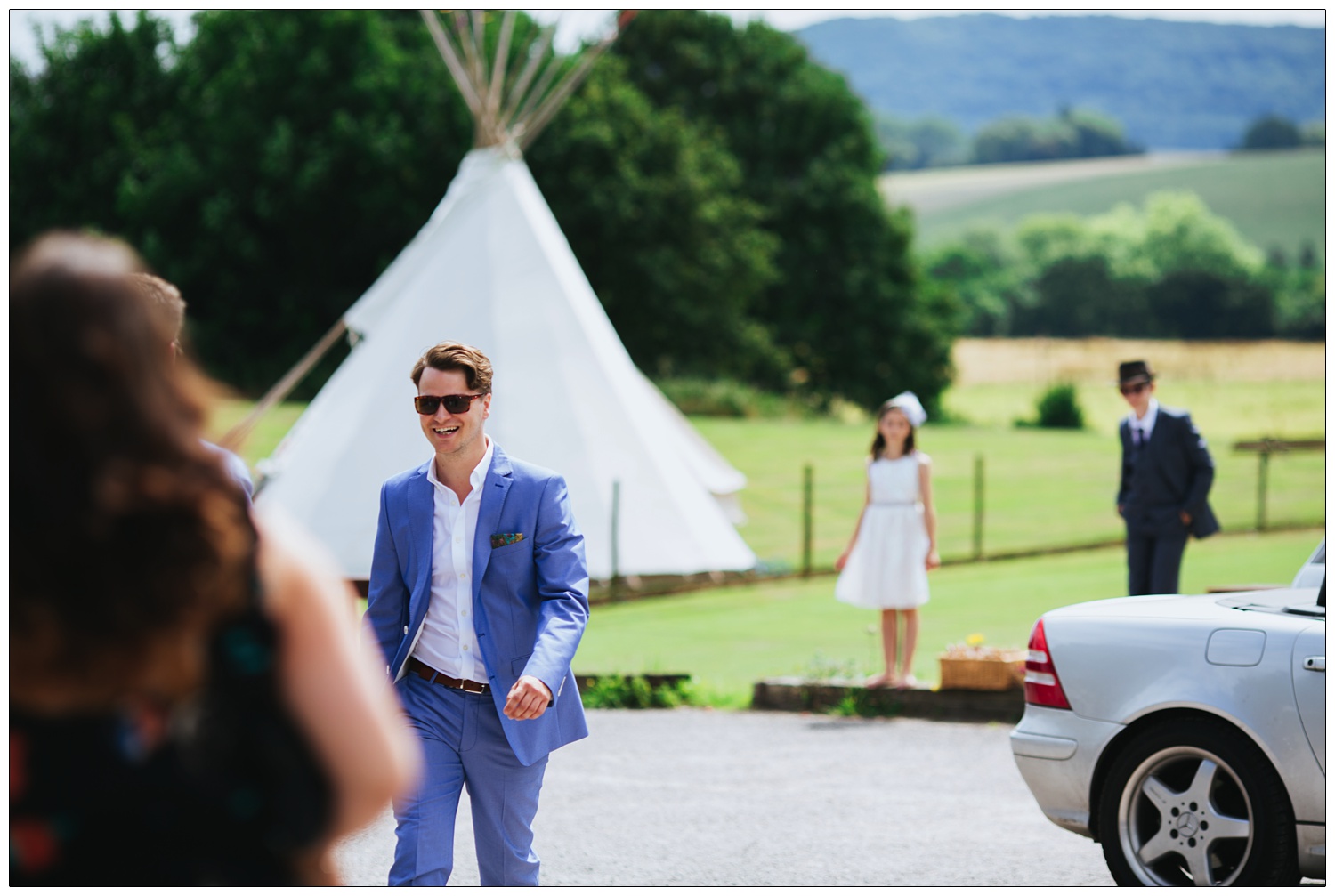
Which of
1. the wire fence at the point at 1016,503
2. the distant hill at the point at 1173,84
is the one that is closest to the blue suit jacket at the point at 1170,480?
the wire fence at the point at 1016,503

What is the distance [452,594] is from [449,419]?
0.50 m

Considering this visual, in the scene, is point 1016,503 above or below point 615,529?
below

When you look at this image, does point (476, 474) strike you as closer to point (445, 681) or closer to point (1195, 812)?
point (445, 681)

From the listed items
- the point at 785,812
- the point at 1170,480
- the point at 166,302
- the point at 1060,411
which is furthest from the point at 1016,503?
the point at 166,302

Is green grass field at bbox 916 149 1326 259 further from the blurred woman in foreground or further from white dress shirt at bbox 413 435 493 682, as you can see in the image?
the blurred woman in foreground

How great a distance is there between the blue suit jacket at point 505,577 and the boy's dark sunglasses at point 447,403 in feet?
0.58

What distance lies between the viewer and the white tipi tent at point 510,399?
1435 centimetres

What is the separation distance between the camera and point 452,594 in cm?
458

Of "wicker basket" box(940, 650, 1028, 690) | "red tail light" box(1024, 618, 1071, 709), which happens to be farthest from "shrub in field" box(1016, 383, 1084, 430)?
"red tail light" box(1024, 618, 1071, 709)

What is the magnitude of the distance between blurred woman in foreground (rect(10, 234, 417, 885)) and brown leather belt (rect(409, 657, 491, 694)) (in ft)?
8.76

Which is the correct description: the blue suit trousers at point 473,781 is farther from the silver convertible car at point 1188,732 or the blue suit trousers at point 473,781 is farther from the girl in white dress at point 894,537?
the girl in white dress at point 894,537

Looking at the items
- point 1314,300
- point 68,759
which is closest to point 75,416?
point 68,759

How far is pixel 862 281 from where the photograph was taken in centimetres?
4697

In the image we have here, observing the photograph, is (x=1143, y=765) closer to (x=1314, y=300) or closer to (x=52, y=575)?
(x=52, y=575)
